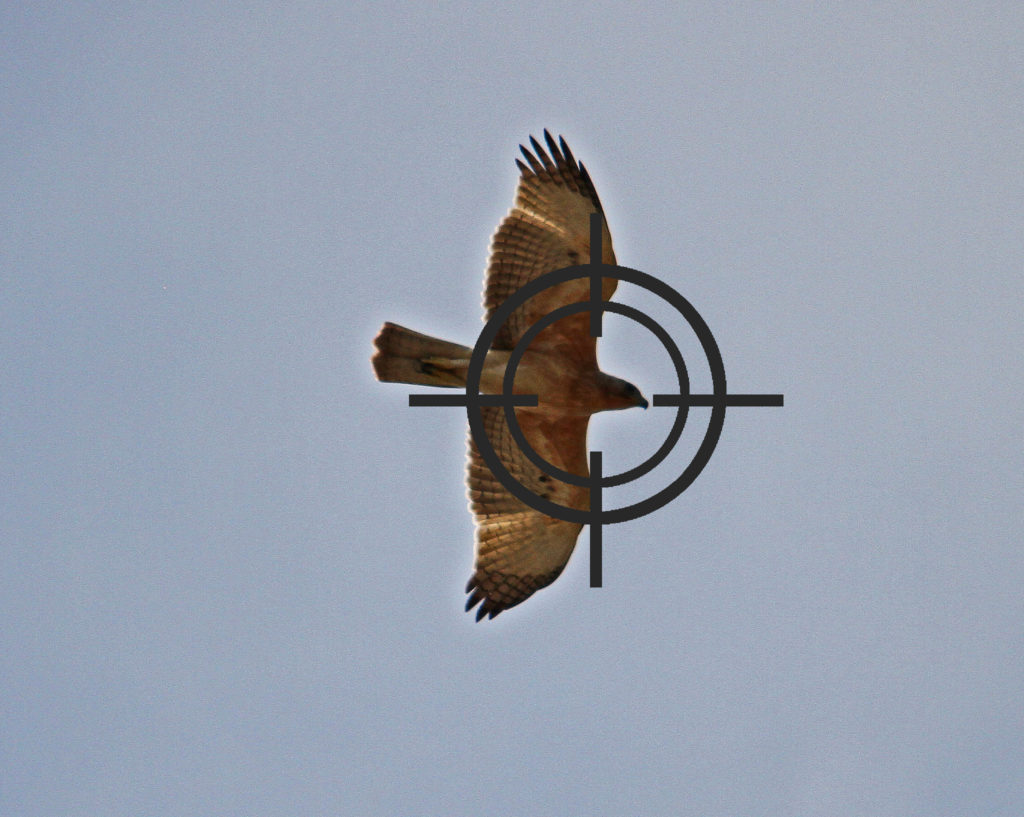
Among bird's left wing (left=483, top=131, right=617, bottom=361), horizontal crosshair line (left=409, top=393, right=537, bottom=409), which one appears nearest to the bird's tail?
bird's left wing (left=483, top=131, right=617, bottom=361)

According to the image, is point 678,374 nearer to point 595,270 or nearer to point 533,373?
point 595,270

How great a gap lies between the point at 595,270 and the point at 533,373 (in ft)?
6.18

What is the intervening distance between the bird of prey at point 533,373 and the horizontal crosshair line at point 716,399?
137 centimetres

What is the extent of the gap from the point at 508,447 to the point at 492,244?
6.65ft

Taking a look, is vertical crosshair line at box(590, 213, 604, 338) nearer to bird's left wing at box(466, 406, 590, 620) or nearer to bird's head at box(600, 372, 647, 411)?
bird's head at box(600, 372, 647, 411)

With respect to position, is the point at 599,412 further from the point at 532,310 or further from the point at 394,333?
the point at 394,333

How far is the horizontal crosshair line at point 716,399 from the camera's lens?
7648 mm

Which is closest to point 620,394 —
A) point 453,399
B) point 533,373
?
point 533,373

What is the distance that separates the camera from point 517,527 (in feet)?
33.5

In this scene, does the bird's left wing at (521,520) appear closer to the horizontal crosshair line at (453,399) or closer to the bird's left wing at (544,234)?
the bird's left wing at (544,234)

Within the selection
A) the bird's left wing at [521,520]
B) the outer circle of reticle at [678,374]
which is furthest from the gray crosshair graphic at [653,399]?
the bird's left wing at [521,520]

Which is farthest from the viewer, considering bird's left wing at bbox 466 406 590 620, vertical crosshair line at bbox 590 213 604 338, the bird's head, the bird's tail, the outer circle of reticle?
bird's left wing at bbox 466 406 590 620

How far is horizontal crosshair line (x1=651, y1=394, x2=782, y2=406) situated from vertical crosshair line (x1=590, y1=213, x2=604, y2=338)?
856mm

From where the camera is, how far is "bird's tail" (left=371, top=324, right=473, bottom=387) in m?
9.12
